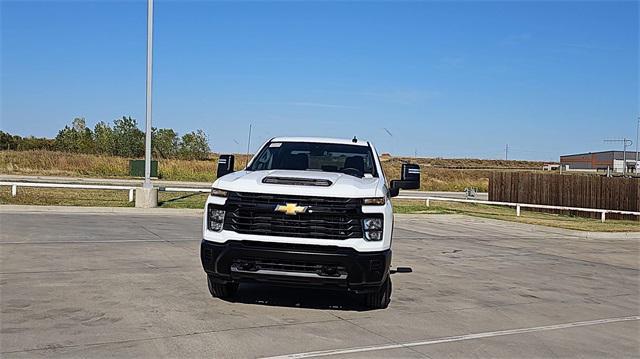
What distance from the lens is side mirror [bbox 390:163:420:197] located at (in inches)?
377

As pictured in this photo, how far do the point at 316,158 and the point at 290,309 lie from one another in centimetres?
232

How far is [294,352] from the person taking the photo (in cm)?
652

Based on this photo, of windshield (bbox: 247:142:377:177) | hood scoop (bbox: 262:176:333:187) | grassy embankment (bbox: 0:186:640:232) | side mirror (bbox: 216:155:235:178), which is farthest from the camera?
grassy embankment (bbox: 0:186:640:232)

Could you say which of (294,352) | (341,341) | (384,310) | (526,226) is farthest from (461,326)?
(526,226)

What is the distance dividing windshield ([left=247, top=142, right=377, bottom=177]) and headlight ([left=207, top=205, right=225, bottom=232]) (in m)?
1.66

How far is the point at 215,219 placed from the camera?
7969 mm

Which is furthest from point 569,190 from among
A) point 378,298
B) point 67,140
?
point 67,140

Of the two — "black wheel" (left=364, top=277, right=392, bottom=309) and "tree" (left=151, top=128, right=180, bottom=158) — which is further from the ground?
"tree" (left=151, top=128, right=180, bottom=158)

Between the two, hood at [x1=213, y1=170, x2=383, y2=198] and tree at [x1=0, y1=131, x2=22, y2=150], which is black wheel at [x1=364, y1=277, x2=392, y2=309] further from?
tree at [x1=0, y1=131, x2=22, y2=150]

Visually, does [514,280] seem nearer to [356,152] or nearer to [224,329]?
[356,152]

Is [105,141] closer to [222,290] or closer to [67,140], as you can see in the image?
[67,140]

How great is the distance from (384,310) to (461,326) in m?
1.04

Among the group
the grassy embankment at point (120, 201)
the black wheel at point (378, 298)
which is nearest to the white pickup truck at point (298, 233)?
the black wheel at point (378, 298)

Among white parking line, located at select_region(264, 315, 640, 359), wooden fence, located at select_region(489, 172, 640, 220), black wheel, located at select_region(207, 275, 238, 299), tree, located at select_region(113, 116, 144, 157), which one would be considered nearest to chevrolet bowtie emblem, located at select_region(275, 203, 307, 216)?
black wheel, located at select_region(207, 275, 238, 299)
